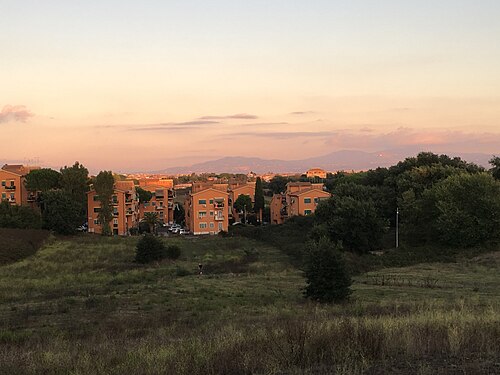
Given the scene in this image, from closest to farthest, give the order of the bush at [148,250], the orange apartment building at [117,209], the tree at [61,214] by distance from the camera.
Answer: the bush at [148,250], the tree at [61,214], the orange apartment building at [117,209]

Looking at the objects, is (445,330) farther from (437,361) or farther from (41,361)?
(41,361)

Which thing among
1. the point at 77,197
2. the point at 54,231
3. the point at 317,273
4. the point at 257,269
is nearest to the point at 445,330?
the point at 317,273

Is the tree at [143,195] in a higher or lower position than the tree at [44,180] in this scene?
lower

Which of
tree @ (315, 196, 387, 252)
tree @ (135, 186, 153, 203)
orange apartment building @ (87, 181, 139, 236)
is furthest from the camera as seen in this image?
tree @ (135, 186, 153, 203)

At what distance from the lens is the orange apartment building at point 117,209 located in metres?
Result: 71.2

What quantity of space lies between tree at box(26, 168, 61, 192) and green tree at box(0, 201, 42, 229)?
10.6 m

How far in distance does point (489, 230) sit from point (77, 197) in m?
51.4

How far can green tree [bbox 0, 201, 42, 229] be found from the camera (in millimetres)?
55781

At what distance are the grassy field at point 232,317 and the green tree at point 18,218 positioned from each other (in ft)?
35.1

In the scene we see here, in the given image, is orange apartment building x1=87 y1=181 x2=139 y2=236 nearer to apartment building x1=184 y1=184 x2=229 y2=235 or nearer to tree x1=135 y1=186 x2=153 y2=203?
apartment building x1=184 y1=184 x2=229 y2=235

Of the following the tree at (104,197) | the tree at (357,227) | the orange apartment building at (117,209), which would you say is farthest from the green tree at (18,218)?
the tree at (357,227)

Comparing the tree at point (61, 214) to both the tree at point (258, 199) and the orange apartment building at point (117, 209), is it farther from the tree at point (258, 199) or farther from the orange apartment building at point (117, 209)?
the tree at point (258, 199)

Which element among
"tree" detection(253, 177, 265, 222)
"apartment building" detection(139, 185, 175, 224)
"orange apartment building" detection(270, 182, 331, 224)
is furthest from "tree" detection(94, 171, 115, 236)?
"apartment building" detection(139, 185, 175, 224)

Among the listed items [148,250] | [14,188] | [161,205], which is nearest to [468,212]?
[148,250]
